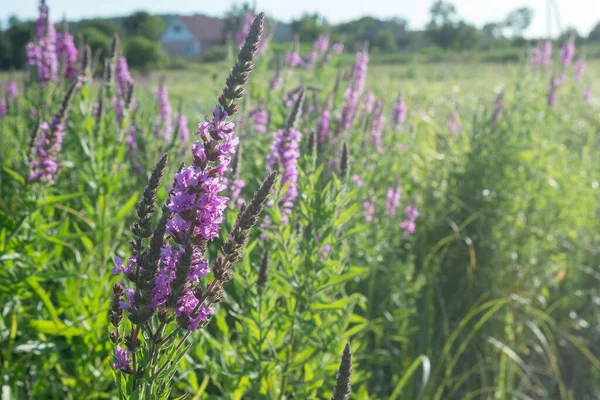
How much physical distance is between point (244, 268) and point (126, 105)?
1.79 meters

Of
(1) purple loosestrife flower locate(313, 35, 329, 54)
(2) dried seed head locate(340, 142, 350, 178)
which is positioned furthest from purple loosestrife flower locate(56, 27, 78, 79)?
(2) dried seed head locate(340, 142, 350, 178)

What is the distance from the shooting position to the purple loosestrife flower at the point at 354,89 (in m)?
4.14

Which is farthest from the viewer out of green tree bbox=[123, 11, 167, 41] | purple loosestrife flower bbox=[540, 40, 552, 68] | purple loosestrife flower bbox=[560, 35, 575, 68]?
green tree bbox=[123, 11, 167, 41]

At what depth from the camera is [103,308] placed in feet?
9.03

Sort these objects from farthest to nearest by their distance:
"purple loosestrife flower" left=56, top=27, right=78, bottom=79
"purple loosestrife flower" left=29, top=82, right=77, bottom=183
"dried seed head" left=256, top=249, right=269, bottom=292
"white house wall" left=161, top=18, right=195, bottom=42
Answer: "white house wall" left=161, top=18, right=195, bottom=42, "purple loosestrife flower" left=56, top=27, right=78, bottom=79, "purple loosestrife flower" left=29, top=82, right=77, bottom=183, "dried seed head" left=256, top=249, right=269, bottom=292

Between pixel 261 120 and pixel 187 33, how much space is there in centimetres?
8204

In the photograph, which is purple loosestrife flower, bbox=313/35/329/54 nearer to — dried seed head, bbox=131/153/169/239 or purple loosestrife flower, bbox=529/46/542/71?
purple loosestrife flower, bbox=529/46/542/71

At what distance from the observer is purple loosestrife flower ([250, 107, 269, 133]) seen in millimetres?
4478

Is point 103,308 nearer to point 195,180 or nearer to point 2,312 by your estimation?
point 2,312

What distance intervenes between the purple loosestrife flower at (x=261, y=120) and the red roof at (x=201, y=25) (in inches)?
3119

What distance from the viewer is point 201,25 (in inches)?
3241

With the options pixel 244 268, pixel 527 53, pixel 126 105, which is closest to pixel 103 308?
pixel 244 268

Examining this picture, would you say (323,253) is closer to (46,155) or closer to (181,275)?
(181,275)

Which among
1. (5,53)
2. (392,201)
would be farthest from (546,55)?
(5,53)
